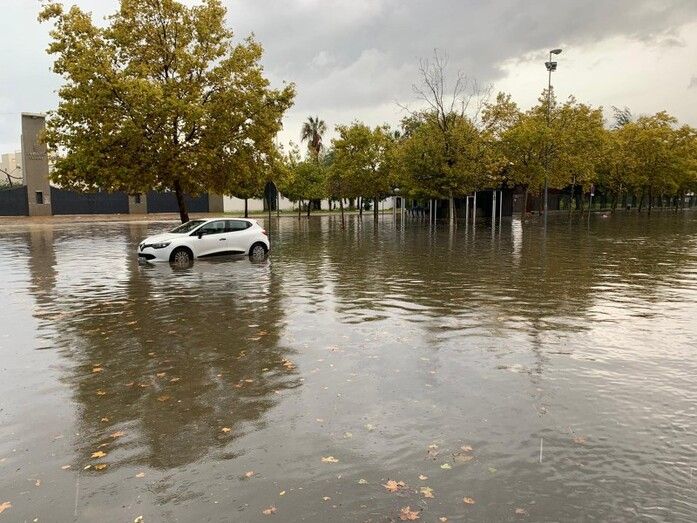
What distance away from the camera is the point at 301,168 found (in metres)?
63.7

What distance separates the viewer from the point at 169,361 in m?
7.81

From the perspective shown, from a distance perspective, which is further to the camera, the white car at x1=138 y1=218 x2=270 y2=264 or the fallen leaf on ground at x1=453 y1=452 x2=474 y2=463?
the white car at x1=138 y1=218 x2=270 y2=264

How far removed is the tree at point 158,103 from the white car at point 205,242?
5.48m

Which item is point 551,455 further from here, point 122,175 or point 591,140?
point 591,140

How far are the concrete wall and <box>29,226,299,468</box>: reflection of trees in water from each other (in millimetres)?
51176

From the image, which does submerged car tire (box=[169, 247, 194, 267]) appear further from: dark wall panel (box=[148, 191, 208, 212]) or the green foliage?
dark wall panel (box=[148, 191, 208, 212])

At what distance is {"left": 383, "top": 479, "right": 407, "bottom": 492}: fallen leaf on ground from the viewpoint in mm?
4289

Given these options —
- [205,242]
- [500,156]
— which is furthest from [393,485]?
[500,156]

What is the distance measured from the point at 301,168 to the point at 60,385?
58.1 metres

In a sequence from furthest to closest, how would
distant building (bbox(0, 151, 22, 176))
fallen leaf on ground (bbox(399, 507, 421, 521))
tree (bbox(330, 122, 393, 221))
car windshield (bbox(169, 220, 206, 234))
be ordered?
distant building (bbox(0, 151, 22, 176)) < tree (bbox(330, 122, 393, 221)) < car windshield (bbox(169, 220, 206, 234)) < fallen leaf on ground (bbox(399, 507, 421, 521))

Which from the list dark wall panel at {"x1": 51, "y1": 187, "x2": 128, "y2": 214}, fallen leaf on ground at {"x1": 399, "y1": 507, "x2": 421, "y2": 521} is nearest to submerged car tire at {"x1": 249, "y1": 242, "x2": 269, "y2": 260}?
fallen leaf on ground at {"x1": 399, "y1": 507, "x2": 421, "y2": 521}

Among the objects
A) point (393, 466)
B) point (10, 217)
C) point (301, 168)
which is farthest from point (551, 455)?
point (10, 217)

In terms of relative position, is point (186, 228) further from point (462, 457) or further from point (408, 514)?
point (408, 514)

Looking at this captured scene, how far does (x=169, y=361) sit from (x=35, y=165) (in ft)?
197
